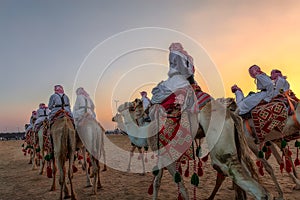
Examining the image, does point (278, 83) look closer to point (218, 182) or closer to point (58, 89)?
point (218, 182)

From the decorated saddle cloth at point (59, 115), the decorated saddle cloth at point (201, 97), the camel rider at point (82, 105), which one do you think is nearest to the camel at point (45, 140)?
the decorated saddle cloth at point (59, 115)

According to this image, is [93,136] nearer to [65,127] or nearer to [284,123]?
[65,127]

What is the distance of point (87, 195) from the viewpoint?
27.1 feet

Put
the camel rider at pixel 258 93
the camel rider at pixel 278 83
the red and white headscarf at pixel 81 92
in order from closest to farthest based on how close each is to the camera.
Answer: the camel rider at pixel 258 93 < the camel rider at pixel 278 83 < the red and white headscarf at pixel 81 92

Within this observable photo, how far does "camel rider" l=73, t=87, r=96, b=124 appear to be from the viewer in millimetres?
9172

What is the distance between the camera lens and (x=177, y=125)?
524 centimetres

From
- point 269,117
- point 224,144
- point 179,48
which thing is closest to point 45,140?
point 179,48

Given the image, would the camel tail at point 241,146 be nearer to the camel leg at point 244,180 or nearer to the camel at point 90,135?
the camel leg at point 244,180

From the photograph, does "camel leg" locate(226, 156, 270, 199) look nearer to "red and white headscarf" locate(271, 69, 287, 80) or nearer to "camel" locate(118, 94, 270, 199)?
"camel" locate(118, 94, 270, 199)

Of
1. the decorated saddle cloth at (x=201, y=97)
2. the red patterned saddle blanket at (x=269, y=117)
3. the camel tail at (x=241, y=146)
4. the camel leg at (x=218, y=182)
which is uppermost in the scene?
the decorated saddle cloth at (x=201, y=97)

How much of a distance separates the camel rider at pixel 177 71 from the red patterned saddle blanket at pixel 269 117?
2846 millimetres

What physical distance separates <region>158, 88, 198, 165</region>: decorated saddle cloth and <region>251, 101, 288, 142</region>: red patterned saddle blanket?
2.85 m

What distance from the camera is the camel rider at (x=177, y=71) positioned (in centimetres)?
529

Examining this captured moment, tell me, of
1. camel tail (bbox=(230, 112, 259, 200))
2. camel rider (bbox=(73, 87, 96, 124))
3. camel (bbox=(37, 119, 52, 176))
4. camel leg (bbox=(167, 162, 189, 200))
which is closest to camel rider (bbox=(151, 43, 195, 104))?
camel tail (bbox=(230, 112, 259, 200))
